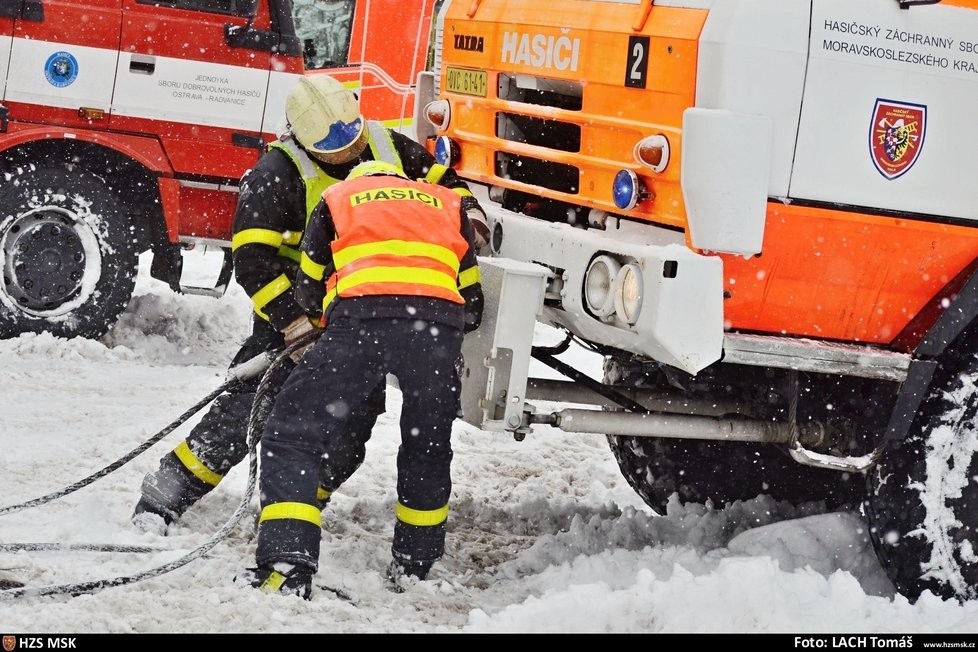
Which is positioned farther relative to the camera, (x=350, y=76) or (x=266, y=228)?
(x=350, y=76)

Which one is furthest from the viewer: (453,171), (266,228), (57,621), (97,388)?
(97,388)

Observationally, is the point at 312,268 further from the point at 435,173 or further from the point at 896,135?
the point at 896,135

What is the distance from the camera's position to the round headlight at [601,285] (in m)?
4.26

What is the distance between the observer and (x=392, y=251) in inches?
175

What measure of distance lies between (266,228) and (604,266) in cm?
146

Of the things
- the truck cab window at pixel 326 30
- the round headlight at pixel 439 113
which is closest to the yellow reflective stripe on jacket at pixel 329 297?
the round headlight at pixel 439 113

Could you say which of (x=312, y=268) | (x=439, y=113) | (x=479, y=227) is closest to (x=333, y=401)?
(x=312, y=268)

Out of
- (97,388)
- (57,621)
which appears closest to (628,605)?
(57,621)

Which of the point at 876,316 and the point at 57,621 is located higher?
the point at 876,316

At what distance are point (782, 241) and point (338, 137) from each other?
1.77m

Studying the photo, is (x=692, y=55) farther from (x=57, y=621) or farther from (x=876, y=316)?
(x=57, y=621)

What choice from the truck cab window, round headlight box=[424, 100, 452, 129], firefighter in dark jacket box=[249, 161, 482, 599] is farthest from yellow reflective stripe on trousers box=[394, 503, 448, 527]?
the truck cab window

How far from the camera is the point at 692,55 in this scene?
416cm

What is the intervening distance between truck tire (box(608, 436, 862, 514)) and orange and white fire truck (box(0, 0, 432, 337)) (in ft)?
12.3
